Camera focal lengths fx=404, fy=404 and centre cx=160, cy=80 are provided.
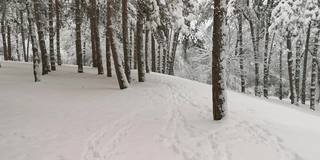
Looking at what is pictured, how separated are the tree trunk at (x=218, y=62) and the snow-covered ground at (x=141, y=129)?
1.30ft

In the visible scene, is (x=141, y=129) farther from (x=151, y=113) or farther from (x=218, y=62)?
(x=218, y=62)

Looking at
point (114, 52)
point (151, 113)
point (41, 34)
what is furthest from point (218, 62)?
point (41, 34)

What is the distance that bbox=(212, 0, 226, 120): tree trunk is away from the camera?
11.3 meters

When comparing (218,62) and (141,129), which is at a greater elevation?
(218,62)

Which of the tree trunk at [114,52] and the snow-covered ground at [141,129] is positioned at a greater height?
the tree trunk at [114,52]

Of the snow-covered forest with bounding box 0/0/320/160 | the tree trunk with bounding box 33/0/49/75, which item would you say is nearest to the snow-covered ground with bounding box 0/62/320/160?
the snow-covered forest with bounding box 0/0/320/160

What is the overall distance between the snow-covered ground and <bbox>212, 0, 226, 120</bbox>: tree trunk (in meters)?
0.40

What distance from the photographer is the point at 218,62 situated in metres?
11.5

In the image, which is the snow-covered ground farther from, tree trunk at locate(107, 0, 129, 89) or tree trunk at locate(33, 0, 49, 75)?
tree trunk at locate(33, 0, 49, 75)

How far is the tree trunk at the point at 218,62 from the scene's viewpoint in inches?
444

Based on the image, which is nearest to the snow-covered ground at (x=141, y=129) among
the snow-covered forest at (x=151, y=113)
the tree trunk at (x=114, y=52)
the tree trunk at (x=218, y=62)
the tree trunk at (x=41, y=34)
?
the snow-covered forest at (x=151, y=113)

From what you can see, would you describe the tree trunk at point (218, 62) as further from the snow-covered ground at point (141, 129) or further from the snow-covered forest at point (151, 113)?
the snow-covered ground at point (141, 129)

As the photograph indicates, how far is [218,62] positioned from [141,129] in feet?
9.50

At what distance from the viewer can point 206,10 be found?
2697cm
